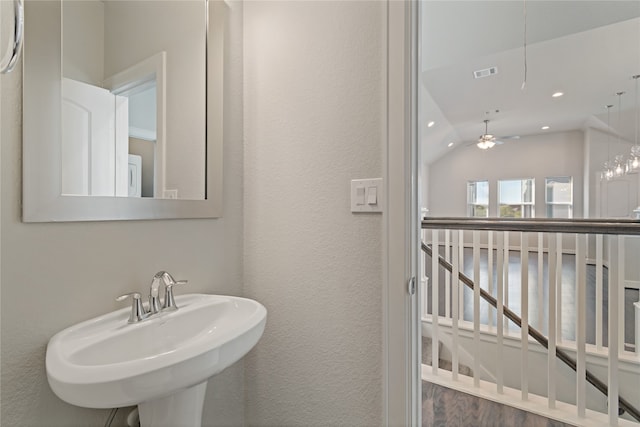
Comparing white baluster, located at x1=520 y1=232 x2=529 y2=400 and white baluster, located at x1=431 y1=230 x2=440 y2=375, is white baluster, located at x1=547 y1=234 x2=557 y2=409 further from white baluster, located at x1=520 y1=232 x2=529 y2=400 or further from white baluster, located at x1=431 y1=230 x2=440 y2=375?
white baluster, located at x1=431 y1=230 x2=440 y2=375

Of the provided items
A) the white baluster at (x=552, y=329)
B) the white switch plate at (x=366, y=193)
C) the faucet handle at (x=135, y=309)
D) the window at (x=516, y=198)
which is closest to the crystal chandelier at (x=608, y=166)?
the window at (x=516, y=198)

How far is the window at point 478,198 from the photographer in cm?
880

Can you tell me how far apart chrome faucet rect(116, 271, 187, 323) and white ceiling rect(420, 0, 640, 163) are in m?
1.22

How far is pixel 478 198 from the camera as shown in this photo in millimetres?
8969

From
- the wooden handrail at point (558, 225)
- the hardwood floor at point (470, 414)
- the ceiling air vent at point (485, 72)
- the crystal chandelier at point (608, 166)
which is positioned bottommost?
the hardwood floor at point (470, 414)

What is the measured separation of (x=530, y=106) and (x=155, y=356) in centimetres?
686

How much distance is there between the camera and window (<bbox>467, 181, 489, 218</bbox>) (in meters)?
8.80

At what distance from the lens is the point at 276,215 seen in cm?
128

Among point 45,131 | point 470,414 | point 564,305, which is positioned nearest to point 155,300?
point 45,131

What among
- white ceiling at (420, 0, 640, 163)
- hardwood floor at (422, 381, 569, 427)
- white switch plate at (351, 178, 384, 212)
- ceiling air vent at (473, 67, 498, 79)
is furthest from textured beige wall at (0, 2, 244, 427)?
ceiling air vent at (473, 67, 498, 79)

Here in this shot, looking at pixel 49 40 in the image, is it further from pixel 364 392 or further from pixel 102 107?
pixel 364 392

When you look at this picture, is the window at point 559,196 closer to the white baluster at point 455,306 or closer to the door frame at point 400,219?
the white baluster at point 455,306

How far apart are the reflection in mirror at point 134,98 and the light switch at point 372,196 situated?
0.65 metres

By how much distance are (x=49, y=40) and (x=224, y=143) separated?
0.59 metres
